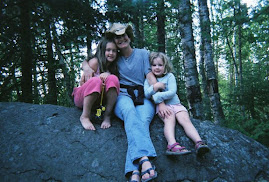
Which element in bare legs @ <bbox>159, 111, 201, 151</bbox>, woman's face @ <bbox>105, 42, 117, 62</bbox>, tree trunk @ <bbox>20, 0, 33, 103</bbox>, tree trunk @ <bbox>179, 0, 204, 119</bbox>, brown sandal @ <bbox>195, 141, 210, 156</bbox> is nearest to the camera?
brown sandal @ <bbox>195, 141, 210, 156</bbox>

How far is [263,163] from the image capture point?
10.0 ft

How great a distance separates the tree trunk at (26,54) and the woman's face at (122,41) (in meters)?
2.91

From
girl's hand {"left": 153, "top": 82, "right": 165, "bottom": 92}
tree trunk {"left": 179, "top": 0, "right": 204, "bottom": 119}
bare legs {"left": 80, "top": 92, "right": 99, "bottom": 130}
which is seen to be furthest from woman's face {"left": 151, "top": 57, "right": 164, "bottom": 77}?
tree trunk {"left": 179, "top": 0, "right": 204, "bottom": 119}

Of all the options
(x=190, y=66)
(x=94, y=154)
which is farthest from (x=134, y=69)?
(x=190, y=66)

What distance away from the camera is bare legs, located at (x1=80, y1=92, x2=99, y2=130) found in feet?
9.67

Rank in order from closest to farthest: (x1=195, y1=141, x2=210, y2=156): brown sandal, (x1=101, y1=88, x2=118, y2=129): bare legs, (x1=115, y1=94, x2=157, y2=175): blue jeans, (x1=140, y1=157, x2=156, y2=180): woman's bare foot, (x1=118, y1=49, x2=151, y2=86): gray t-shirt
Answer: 1. (x1=140, y1=157, x2=156, y2=180): woman's bare foot
2. (x1=115, y1=94, x2=157, y2=175): blue jeans
3. (x1=195, y1=141, x2=210, y2=156): brown sandal
4. (x1=101, y1=88, x2=118, y2=129): bare legs
5. (x1=118, y1=49, x2=151, y2=86): gray t-shirt

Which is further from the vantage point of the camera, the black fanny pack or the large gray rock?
the black fanny pack

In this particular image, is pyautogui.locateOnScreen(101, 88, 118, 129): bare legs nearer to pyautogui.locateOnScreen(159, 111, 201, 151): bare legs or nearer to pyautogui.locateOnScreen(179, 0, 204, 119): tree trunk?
pyautogui.locateOnScreen(159, 111, 201, 151): bare legs

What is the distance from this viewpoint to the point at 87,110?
3.08 m

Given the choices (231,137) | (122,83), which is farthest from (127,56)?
(231,137)

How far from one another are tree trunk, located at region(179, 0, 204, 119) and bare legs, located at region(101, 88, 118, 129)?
3030 mm

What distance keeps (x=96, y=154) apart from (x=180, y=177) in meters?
1.20

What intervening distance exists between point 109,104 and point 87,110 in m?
0.36

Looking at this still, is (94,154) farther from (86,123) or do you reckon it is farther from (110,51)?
(110,51)
